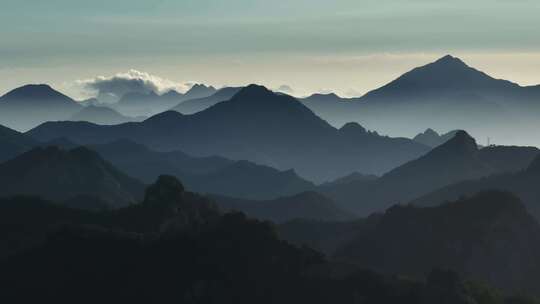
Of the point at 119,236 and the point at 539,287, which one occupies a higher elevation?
the point at 119,236

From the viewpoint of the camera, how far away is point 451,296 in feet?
342

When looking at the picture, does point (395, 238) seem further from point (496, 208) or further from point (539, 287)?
point (539, 287)

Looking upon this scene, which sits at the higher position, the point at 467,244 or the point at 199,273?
the point at 199,273

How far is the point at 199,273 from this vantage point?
111938 mm

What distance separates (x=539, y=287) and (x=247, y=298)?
8411 centimetres

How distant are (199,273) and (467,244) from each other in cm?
8337

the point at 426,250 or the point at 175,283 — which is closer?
the point at 175,283

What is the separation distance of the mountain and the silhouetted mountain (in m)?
54.2

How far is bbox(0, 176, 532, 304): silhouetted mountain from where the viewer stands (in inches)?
4178

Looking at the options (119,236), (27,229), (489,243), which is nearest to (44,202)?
(27,229)

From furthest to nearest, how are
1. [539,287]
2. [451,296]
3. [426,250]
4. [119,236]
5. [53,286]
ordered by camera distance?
[426,250], [539,287], [119,236], [53,286], [451,296]

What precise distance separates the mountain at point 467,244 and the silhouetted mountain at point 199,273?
54170mm

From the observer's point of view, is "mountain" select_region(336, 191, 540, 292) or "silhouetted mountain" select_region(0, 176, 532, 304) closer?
"silhouetted mountain" select_region(0, 176, 532, 304)

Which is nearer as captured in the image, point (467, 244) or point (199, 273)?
point (199, 273)
